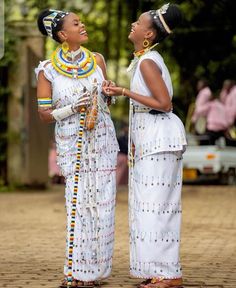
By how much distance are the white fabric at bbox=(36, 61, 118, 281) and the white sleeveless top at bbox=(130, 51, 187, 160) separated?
293mm

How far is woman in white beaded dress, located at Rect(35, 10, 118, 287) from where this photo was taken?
7961mm

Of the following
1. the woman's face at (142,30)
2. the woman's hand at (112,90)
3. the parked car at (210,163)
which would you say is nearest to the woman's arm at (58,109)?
the woman's hand at (112,90)

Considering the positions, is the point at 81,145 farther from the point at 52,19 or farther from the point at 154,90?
the point at 52,19

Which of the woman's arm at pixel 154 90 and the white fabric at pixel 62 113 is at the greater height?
the woman's arm at pixel 154 90

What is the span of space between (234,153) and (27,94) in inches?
214

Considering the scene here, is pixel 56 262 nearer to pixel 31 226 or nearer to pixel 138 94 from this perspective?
pixel 138 94

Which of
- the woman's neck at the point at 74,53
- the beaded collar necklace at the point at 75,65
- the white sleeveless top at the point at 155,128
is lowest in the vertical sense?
the white sleeveless top at the point at 155,128

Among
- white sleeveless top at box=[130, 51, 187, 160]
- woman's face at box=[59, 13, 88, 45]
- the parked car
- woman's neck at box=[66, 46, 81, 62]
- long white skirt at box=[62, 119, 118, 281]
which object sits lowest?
the parked car

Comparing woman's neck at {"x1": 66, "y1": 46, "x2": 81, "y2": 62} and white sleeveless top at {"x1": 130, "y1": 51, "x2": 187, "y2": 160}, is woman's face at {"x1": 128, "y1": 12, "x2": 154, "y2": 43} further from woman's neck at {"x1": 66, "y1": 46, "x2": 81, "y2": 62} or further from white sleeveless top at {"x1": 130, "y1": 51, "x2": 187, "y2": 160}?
woman's neck at {"x1": 66, "y1": 46, "x2": 81, "y2": 62}

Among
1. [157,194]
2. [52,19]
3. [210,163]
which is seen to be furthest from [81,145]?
[210,163]

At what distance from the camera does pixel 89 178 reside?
8.00 meters

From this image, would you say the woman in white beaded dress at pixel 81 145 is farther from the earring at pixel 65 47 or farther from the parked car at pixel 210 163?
the parked car at pixel 210 163

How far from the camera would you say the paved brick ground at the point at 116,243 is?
8.62 meters

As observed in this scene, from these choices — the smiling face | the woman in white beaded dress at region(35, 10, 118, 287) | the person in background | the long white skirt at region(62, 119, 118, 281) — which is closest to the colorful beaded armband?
the woman in white beaded dress at region(35, 10, 118, 287)
